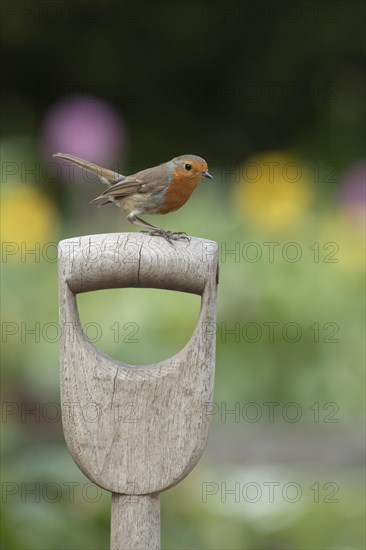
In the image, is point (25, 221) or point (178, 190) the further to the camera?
point (25, 221)

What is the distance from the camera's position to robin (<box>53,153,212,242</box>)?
80.2 inches

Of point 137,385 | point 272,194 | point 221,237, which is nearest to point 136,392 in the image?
point 137,385

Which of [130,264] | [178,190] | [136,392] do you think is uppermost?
[178,190]

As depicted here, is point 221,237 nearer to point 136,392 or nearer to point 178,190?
point 178,190

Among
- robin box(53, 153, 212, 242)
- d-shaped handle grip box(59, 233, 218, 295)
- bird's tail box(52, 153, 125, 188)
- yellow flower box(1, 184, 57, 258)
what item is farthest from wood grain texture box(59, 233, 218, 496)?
yellow flower box(1, 184, 57, 258)

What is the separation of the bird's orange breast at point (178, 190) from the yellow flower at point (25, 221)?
84.1 inches

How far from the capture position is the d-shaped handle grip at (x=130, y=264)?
1.65 metres

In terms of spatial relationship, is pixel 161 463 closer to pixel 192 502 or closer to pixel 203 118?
pixel 192 502

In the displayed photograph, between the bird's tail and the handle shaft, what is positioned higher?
the bird's tail

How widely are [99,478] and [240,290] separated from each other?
2.11 metres

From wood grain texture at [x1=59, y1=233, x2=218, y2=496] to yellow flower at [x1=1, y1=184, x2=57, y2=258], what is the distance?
A: 2518mm

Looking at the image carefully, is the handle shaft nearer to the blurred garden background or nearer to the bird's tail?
the blurred garden background

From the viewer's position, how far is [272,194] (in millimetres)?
4352

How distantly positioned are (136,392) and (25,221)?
2640mm
